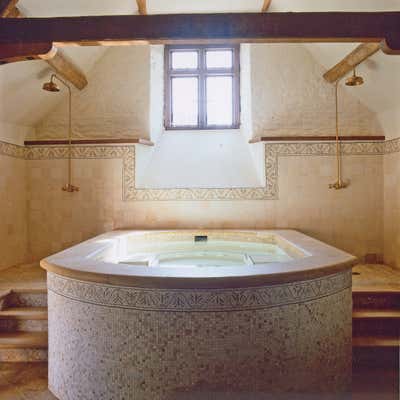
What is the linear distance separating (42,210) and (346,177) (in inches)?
155

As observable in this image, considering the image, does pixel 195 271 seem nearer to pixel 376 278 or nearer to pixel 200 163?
pixel 376 278

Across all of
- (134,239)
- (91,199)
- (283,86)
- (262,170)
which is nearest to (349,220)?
(262,170)

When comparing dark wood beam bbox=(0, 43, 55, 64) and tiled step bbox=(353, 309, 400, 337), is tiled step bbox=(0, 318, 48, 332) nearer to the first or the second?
dark wood beam bbox=(0, 43, 55, 64)

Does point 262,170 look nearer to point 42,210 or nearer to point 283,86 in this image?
point 283,86

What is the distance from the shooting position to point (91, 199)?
484cm

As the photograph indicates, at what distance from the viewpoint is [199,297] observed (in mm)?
2107

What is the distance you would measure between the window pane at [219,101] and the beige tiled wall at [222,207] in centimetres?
119

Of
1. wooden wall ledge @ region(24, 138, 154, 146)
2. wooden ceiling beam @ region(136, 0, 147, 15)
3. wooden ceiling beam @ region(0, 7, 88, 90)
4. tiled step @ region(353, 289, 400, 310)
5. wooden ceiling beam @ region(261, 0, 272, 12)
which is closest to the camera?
tiled step @ region(353, 289, 400, 310)

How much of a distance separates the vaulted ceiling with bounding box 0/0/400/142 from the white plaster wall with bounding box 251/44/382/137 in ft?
0.71

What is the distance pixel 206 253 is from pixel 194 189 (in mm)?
972

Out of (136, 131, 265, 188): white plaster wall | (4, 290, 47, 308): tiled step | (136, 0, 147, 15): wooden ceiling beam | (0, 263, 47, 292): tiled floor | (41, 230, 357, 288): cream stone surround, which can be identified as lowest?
(4, 290, 47, 308): tiled step

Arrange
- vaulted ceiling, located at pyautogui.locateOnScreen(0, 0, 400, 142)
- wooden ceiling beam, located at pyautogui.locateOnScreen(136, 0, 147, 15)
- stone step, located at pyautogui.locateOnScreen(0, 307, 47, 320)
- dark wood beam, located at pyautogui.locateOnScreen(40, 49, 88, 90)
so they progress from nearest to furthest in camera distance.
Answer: stone step, located at pyautogui.locateOnScreen(0, 307, 47, 320), vaulted ceiling, located at pyautogui.locateOnScreen(0, 0, 400, 142), dark wood beam, located at pyautogui.locateOnScreen(40, 49, 88, 90), wooden ceiling beam, located at pyautogui.locateOnScreen(136, 0, 147, 15)

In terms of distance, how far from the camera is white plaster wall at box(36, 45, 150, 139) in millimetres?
4992

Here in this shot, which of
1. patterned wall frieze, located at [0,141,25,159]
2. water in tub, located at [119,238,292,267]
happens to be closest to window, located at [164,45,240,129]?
water in tub, located at [119,238,292,267]
